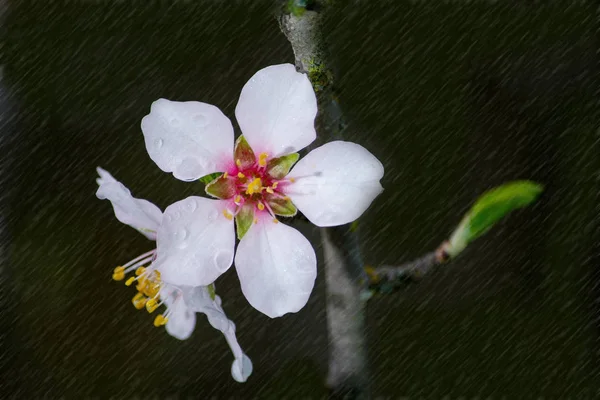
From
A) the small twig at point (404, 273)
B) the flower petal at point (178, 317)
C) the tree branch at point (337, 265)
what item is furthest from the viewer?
the flower petal at point (178, 317)

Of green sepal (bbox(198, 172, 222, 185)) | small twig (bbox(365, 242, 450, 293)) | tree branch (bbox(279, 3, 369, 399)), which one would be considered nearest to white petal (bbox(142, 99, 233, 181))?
green sepal (bbox(198, 172, 222, 185))

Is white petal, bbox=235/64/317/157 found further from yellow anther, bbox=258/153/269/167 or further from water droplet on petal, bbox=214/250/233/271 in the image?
water droplet on petal, bbox=214/250/233/271

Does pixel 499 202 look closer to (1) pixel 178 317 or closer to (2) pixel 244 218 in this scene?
(2) pixel 244 218

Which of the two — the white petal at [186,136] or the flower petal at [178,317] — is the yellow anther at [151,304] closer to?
the flower petal at [178,317]

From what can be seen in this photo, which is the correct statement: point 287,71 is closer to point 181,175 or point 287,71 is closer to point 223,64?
point 181,175

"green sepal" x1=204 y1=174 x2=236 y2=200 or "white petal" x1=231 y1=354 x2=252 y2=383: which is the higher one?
"green sepal" x1=204 y1=174 x2=236 y2=200

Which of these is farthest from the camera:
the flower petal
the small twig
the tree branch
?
the flower petal

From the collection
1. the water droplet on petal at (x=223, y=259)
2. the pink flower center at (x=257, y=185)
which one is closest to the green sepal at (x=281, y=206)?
the pink flower center at (x=257, y=185)
